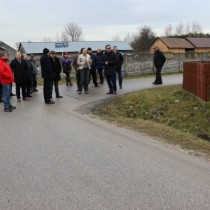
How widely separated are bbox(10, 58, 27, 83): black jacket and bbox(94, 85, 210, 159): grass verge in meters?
3.28

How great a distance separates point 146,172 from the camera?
18.3 ft

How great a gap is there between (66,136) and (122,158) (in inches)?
77.4

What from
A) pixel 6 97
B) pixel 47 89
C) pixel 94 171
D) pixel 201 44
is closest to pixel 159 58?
pixel 47 89

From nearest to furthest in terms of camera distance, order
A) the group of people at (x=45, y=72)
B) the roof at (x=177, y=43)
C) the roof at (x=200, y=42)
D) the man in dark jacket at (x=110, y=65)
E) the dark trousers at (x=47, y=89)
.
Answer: the group of people at (x=45, y=72) → the dark trousers at (x=47, y=89) → the man in dark jacket at (x=110, y=65) → the roof at (x=177, y=43) → the roof at (x=200, y=42)

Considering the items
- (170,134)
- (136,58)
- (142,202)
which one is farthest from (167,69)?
(142,202)

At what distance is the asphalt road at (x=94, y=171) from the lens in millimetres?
4508

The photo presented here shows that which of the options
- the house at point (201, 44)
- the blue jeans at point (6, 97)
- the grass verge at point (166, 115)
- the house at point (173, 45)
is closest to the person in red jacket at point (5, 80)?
the blue jeans at point (6, 97)

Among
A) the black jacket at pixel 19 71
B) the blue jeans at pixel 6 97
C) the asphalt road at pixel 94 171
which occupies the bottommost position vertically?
the asphalt road at pixel 94 171

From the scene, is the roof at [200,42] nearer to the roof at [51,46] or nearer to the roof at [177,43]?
the roof at [177,43]

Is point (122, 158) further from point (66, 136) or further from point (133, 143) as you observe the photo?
point (66, 136)

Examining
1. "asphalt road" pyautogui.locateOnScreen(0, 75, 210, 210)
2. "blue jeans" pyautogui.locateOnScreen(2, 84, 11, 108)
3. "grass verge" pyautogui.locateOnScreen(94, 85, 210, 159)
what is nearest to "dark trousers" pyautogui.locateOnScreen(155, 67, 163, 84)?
"grass verge" pyautogui.locateOnScreen(94, 85, 210, 159)

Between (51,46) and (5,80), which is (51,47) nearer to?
(51,46)

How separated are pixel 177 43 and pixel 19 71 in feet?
238

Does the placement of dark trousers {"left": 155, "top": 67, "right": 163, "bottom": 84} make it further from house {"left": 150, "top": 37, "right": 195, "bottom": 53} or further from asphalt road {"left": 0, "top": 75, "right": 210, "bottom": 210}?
house {"left": 150, "top": 37, "right": 195, "bottom": 53}
